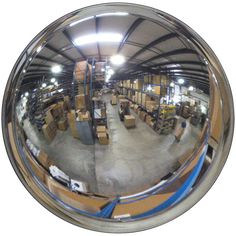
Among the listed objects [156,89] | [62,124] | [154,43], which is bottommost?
[62,124]

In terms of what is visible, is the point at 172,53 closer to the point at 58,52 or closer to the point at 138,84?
the point at 138,84

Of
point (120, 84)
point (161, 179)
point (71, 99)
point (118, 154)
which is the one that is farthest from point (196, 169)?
point (71, 99)

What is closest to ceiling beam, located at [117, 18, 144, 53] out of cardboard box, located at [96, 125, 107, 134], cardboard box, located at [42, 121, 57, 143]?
cardboard box, located at [96, 125, 107, 134]

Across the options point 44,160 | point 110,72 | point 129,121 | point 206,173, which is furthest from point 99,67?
point 206,173

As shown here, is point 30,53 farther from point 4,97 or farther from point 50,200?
point 50,200

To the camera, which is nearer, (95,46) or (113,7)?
(95,46)

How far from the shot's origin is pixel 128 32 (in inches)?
29.1

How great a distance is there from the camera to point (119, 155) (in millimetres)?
776

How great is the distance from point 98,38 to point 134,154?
0.55 m

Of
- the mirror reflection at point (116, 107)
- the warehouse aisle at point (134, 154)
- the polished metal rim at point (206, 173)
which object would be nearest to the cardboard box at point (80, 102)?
the mirror reflection at point (116, 107)

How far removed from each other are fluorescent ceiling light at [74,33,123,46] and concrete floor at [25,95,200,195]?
281 millimetres

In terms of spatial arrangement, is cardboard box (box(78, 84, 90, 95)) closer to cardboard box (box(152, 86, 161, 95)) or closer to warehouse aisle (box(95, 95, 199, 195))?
warehouse aisle (box(95, 95, 199, 195))

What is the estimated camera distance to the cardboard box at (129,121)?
757mm

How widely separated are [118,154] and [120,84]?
12.7 inches
